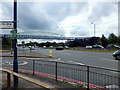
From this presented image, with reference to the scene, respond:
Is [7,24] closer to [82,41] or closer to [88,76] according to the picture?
[88,76]

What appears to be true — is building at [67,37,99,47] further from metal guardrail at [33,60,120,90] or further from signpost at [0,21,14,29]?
signpost at [0,21,14,29]

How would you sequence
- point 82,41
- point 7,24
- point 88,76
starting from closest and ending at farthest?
point 88,76 < point 7,24 < point 82,41

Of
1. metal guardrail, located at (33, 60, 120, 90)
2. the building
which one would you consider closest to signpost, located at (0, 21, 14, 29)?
metal guardrail, located at (33, 60, 120, 90)

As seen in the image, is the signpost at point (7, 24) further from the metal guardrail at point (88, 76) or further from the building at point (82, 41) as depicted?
the building at point (82, 41)

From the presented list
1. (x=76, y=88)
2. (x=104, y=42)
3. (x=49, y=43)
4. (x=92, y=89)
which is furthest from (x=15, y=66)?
(x=49, y=43)

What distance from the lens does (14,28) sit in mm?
4980

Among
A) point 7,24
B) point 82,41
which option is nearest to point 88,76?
point 7,24

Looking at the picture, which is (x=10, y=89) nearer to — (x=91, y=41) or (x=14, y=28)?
(x=14, y=28)

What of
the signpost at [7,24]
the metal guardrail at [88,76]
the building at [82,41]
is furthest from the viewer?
the building at [82,41]

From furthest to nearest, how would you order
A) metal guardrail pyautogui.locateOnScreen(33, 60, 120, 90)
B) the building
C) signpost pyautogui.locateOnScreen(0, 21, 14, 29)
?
the building, signpost pyautogui.locateOnScreen(0, 21, 14, 29), metal guardrail pyautogui.locateOnScreen(33, 60, 120, 90)

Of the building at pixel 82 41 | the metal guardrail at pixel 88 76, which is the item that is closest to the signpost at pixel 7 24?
the metal guardrail at pixel 88 76

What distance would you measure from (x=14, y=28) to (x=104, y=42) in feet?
216

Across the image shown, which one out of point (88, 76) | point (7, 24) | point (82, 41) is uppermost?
point (82, 41)

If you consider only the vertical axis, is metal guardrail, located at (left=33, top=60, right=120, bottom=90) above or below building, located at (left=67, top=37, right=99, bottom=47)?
below
